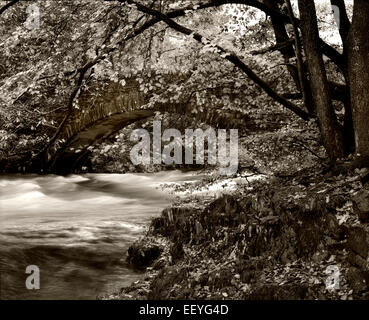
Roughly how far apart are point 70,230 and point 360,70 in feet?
17.7

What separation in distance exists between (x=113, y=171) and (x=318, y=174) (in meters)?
11.7

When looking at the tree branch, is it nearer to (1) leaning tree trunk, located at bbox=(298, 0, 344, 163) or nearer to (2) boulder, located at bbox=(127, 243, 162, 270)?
(1) leaning tree trunk, located at bbox=(298, 0, 344, 163)

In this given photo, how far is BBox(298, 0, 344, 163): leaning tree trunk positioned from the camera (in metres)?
5.55

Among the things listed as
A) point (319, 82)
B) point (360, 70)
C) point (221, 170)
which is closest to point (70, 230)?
point (221, 170)

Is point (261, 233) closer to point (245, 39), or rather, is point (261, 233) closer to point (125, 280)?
point (125, 280)

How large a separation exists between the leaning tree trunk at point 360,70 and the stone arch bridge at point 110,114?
3580 millimetres

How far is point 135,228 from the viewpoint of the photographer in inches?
325

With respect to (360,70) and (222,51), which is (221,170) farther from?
(360,70)

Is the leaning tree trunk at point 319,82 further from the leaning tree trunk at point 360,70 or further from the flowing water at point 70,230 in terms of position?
the flowing water at point 70,230

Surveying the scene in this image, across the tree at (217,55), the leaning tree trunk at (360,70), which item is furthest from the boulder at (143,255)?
the leaning tree trunk at (360,70)

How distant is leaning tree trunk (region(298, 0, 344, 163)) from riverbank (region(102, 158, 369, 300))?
47 cm

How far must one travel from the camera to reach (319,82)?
553 centimetres

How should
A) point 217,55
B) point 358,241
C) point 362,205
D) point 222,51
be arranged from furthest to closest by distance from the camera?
point 217,55 < point 222,51 < point 362,205 < point 358,241

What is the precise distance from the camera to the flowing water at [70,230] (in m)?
5.72
